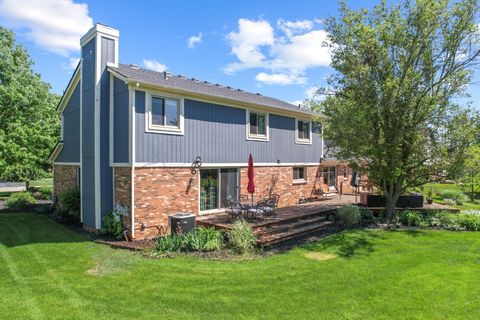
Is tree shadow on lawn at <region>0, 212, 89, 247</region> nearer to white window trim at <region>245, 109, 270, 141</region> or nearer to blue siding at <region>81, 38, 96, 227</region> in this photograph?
blue siding at <region>81, 38, 96, 227</region>

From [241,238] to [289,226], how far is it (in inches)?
110

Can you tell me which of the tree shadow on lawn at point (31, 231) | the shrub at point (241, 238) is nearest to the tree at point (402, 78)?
the shrub at point (241, 238)

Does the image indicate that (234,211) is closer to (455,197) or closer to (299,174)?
(299,174)

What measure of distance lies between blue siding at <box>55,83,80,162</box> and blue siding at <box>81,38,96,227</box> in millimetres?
1960

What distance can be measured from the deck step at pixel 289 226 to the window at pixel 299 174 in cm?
436

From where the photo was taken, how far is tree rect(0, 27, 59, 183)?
772 inches

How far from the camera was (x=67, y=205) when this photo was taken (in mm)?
13984

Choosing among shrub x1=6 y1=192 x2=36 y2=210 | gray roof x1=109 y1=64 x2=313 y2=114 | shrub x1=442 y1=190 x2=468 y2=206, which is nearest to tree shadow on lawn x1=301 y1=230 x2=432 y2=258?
gray roof x1=109 y1=64 x2=313 y2=114

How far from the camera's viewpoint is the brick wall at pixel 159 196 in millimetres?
10336

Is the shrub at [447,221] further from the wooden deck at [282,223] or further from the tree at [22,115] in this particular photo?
the tree at [22,115]

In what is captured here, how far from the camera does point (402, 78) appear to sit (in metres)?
12.1

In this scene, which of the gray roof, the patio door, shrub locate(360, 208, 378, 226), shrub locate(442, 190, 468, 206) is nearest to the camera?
the gray roof

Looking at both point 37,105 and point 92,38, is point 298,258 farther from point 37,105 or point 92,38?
point 37,105

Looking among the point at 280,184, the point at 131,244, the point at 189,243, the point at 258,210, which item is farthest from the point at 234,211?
the point at 280,184
